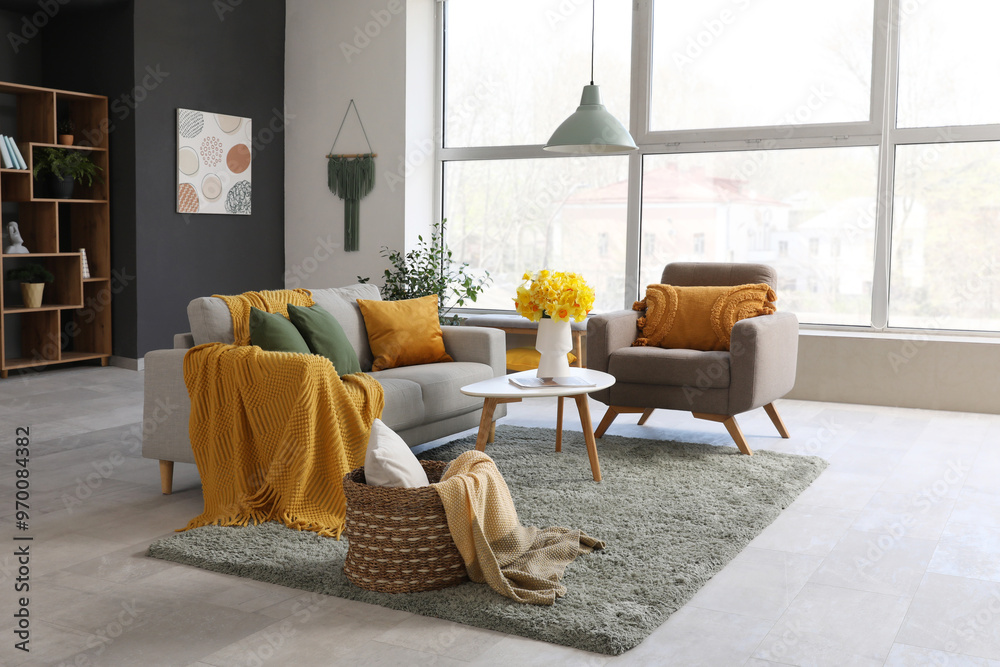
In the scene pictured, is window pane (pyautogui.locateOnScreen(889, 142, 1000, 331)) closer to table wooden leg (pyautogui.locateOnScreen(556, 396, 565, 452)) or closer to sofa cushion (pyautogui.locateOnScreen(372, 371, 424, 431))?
table wooden leg (pyautogui.locateOnScreen(556, 396, 565, 452))

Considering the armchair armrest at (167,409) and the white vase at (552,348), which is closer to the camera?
the armchair armrest at (167,409)

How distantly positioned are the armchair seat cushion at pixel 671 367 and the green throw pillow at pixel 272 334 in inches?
63.4

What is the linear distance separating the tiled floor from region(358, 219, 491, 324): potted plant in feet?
8.28

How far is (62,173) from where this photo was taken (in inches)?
249

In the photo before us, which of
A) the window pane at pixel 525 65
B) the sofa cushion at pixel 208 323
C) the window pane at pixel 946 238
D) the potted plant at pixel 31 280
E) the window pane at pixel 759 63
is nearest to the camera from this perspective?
the sofa cushion at pixel 208 323

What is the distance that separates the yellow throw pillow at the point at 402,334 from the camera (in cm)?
421

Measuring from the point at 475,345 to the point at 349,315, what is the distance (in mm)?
643

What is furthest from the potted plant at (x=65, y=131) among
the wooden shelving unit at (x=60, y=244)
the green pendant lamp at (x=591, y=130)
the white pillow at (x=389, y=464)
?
the white pillow at (x=389, y=464)

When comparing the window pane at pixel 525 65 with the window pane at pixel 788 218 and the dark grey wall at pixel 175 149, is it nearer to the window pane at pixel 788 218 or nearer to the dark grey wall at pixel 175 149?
the window pane at pixel 788 218

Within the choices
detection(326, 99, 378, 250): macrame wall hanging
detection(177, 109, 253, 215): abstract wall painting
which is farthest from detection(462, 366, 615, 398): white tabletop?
detection(177, 109, 253, 215): abstract wall painting

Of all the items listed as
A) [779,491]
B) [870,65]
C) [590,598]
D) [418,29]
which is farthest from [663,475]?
[418,29]

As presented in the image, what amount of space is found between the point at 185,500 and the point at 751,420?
314cm

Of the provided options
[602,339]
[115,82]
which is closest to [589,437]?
[602,339]

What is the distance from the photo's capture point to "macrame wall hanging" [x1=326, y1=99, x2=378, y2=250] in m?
7.17
